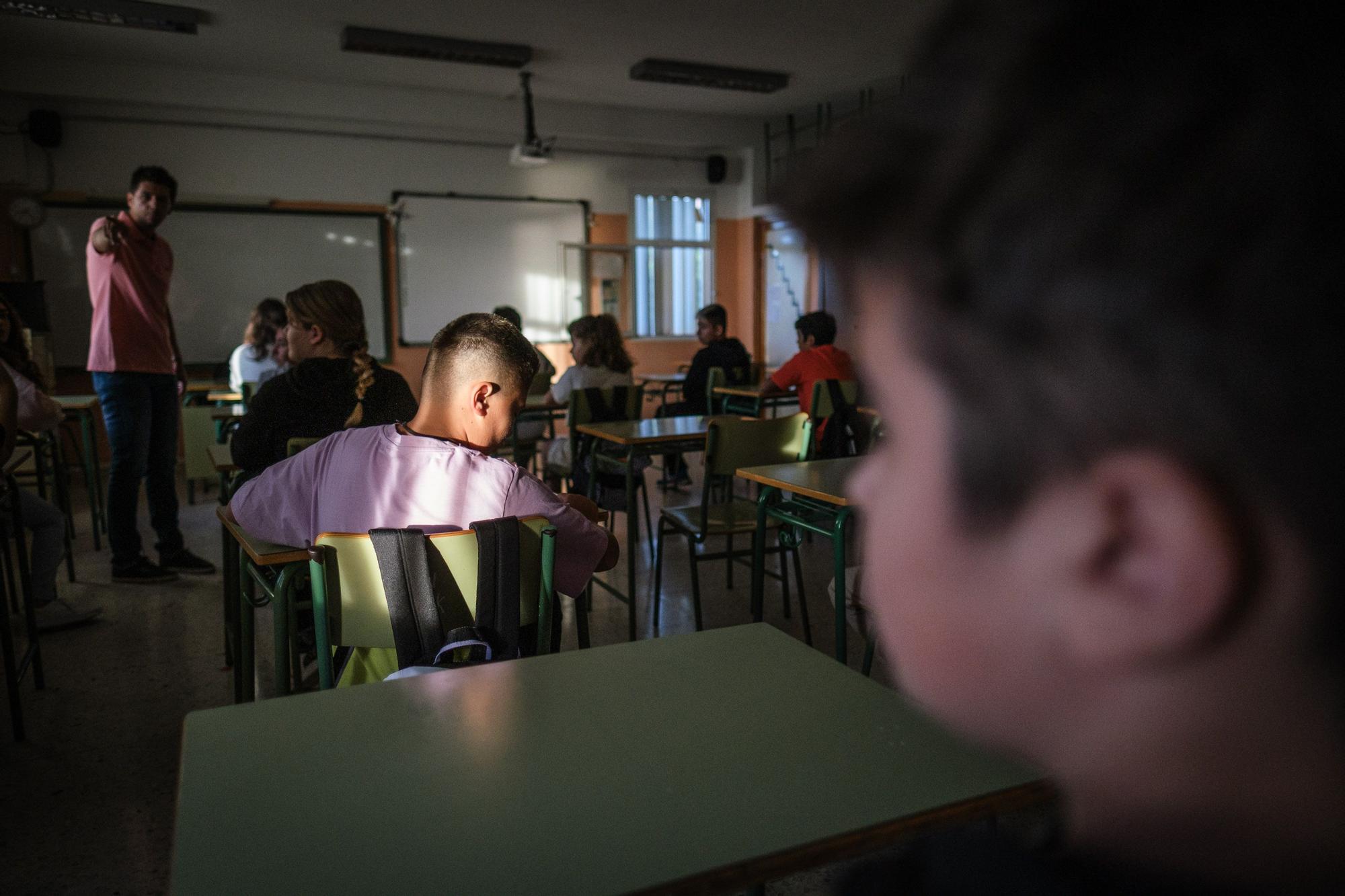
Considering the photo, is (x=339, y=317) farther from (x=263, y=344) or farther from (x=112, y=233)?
(x=263, y=344)

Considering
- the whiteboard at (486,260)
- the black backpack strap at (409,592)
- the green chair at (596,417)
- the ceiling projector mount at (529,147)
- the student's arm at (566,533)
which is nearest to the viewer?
the black backpack strap at (409,592)

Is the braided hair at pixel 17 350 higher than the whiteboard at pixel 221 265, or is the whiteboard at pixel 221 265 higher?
the whiteboard at pixel 221 265

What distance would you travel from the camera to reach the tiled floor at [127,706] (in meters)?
1.89

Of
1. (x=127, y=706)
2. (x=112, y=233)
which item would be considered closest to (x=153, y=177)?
(x=112, y=233)

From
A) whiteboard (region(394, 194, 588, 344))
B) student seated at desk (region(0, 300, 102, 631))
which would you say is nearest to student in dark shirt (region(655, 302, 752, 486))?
whiteboard (region(394, 194, 588, 344))

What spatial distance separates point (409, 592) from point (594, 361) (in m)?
3.69

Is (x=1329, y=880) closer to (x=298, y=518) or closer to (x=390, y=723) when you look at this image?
(x=390, y=723)

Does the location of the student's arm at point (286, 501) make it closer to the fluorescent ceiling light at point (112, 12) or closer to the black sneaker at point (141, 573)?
the black sneaker at point (141, 573)

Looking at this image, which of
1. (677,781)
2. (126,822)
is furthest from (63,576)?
(677,781)

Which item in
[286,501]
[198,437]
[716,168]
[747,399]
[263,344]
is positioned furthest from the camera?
[716,168]

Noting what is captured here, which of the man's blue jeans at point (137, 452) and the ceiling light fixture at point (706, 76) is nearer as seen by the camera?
the man's blue jeans at point (137, 452)

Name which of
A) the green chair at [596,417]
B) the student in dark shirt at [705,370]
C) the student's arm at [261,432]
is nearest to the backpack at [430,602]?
the student's arm at [261,432]

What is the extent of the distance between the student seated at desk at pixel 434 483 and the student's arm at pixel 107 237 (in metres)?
2.09

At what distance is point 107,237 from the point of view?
132 inches
